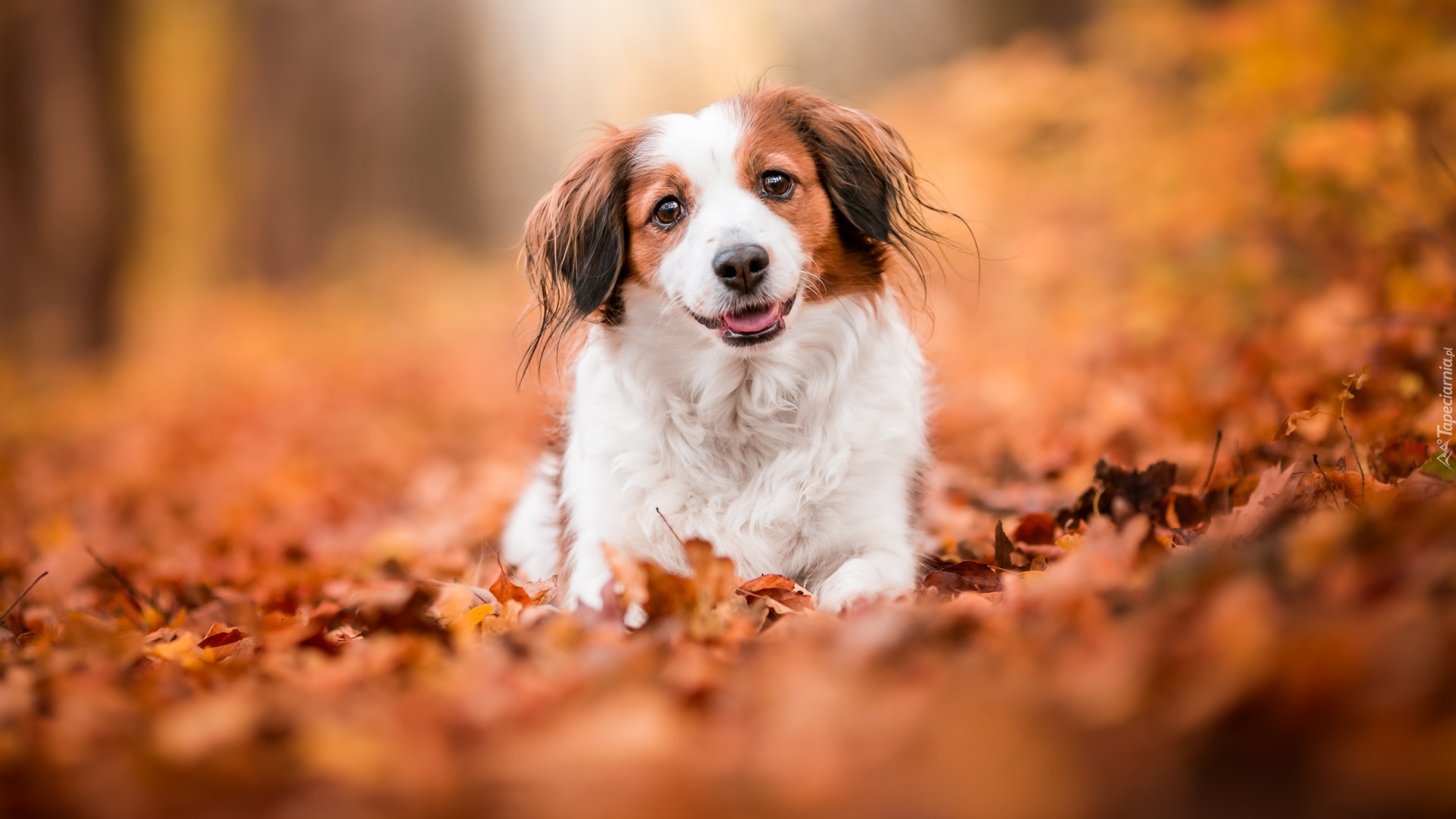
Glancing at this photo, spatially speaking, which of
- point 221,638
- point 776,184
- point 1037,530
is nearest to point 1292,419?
point 1037,530

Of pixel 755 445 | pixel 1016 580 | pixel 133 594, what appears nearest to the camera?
pixel 1016 580

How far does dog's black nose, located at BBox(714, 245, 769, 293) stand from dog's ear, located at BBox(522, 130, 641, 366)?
0.52 meters

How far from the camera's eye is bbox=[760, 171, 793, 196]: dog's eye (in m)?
3.18

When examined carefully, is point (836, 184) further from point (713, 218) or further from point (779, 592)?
point (779, 592)

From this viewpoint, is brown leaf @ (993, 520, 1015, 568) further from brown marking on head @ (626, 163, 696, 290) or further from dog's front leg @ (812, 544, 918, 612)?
brown marking on head @ (626, 163, 696, 290)

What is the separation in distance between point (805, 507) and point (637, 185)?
117cm

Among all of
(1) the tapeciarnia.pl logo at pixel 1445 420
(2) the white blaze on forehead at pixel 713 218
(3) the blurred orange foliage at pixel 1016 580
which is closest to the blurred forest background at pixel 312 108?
(3) the blurred orange foliage at pixel 1016 580

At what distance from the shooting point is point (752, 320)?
10.00ft

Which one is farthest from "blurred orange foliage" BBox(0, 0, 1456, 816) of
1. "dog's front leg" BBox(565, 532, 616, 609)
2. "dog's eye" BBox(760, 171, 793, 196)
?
"dog's eye" BBox(760, 171, 793, 196)

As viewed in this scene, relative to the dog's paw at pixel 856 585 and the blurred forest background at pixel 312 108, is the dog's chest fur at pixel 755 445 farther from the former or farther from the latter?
the blurred forest background at pixel 312 108

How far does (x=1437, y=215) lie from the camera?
198 inches

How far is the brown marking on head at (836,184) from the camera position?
3.21 m

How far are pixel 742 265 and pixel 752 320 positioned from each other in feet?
0.63

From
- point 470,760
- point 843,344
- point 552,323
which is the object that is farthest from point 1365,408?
point 470,760
